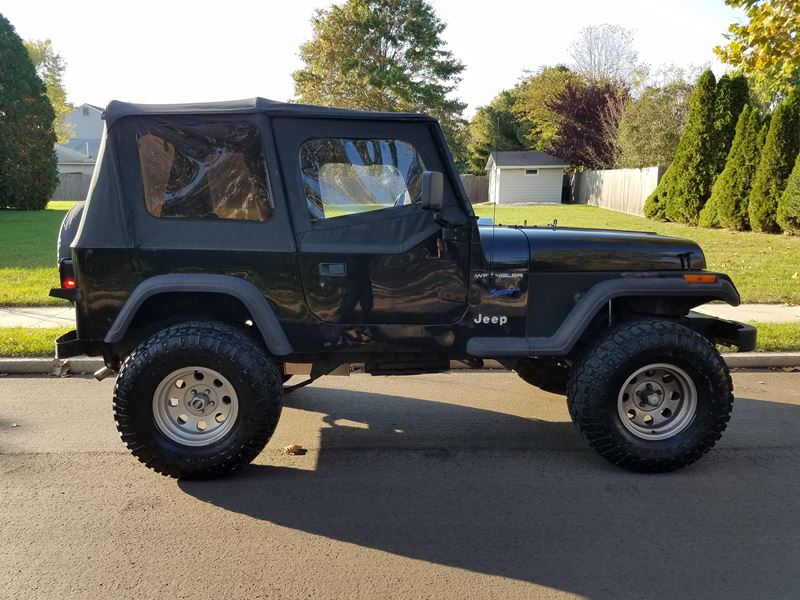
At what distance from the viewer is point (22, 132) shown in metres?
27.9

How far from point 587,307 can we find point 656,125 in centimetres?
3105

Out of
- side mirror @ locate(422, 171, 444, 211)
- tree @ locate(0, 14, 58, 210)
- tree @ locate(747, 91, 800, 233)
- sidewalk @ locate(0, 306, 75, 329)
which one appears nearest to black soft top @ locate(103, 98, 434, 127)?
side mirror @ locate(422, 171, 444, 211)

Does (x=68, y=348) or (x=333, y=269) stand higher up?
(x=333, y=269)

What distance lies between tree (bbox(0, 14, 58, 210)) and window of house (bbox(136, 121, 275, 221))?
28.5 metres

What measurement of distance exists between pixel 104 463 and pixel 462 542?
2400mm

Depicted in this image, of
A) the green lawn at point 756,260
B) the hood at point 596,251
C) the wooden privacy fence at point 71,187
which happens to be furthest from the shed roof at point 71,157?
the hood at point 596,251

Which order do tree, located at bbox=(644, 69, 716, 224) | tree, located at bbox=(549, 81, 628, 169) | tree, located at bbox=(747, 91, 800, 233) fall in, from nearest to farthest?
1. tree, located at bbox=(747, 91, 800, 233)
2. tree, located at bbox=(644, 69, 716, 224)
3. tree, located at bbox=(549, 81, 628, 169)

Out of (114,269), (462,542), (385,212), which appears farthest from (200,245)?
(462,542)

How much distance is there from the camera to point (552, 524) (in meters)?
3.46

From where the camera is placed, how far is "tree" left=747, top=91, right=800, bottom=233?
54.2 feet

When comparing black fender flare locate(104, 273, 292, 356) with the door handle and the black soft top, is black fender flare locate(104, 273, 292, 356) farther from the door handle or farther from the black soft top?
the black soft top

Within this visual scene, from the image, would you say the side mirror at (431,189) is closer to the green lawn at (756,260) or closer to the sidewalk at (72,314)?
the sidewalk at (72,314)

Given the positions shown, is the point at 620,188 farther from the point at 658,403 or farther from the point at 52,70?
the point at 52,70

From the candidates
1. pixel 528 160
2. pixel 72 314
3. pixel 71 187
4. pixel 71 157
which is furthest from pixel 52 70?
pixel 72 314
